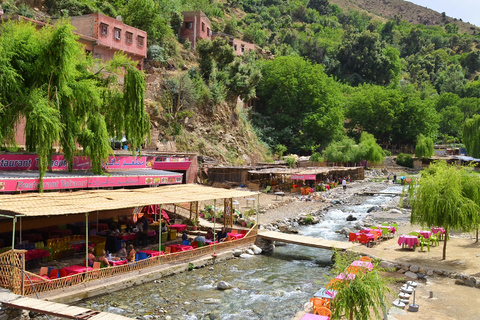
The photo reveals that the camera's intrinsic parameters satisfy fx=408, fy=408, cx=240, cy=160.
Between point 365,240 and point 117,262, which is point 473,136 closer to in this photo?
point 365,240

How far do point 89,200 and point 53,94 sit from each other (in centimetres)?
538

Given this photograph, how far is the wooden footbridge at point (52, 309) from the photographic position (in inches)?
400

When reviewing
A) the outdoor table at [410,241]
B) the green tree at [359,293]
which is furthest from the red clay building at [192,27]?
the green tree at [359,293]

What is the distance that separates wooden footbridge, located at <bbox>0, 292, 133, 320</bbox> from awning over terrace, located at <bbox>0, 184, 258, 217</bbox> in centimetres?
243

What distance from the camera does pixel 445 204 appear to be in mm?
16750

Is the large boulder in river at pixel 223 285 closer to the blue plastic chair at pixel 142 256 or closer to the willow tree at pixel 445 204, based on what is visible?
the blue plastic chair at pixel 142 256

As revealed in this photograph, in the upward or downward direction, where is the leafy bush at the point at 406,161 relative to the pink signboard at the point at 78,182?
upward

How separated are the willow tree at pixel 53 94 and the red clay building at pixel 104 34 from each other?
1407cm

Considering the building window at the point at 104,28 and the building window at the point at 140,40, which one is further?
the building window at the point at 140,40

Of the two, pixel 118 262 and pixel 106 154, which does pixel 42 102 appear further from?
pixel 118 262

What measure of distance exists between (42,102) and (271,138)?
158 feet

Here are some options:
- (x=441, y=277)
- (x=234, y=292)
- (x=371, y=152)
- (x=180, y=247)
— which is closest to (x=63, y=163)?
(x=180, y=247)

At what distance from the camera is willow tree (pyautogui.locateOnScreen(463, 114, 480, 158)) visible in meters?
62.8

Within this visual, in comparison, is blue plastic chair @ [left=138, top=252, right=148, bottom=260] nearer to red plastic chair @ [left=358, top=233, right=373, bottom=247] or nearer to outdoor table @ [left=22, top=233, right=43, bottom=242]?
outdoor table @ [left=22, top=233, right=43, bottom=242]
